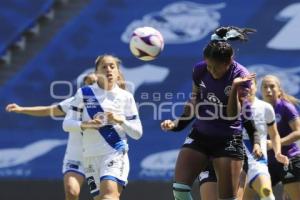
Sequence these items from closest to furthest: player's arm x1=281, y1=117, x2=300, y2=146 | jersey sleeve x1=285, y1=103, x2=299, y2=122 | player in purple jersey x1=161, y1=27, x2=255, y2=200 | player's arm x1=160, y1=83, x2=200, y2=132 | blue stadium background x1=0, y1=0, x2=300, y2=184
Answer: player in purple jersey x1=161, y1=27, x2=255, y2=200, player's arm x1=160, y1=83, x2=200, y2=132, player's arm x1=281, y1=117, x2=300, y2=146, jersey sleeve x1=285, y1=103, x2=299, y2=122, blue stadium background x1=0, y1=0, x2=300, y2=184

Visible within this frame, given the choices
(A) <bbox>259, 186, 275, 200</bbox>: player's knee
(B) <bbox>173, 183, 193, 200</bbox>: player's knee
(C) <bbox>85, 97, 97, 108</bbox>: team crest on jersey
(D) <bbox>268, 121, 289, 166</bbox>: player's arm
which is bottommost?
(A) <bbox>259, 186, 275, 200</bbox>: player's knee

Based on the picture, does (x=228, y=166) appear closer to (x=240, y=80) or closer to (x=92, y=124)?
(x=240, y=80)

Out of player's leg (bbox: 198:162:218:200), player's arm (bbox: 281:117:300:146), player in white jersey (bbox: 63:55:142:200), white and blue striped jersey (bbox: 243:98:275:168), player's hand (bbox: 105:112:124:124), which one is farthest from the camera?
player's arm (bbox: 281:117:300:146)

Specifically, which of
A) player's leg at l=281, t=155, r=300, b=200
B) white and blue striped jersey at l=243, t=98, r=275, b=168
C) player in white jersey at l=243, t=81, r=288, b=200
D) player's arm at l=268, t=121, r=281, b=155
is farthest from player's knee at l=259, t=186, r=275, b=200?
player's leg at l=281, t=155, r=300, b=200

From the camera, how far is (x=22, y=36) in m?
13.8

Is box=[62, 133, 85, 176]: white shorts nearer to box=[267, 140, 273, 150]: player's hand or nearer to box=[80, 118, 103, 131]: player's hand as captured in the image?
box=[80, 118, 103, 131]: player's hand

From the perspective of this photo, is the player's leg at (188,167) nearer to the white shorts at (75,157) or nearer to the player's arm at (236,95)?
the player's arm at (236,95)

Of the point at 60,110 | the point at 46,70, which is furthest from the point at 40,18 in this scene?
the point at 60,110

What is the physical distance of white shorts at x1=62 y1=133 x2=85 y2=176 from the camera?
8.63 meters

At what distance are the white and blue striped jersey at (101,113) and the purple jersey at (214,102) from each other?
956mm

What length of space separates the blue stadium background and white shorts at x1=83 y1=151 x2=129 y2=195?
4.38 meters

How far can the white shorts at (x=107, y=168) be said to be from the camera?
7.31m

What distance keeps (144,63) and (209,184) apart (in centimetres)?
495

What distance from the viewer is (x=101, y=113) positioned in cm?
754
